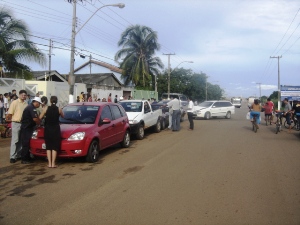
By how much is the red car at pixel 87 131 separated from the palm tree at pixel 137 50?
33234mm

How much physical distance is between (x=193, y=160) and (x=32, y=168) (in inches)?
163

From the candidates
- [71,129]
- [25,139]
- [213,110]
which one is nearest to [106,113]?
[71,129]

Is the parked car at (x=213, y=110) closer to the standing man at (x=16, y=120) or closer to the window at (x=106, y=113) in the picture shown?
the window at (x=106, y=113)

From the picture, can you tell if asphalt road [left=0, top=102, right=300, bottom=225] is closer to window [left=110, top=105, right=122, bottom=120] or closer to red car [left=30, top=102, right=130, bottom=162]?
red car [left=30, top=102, right=130, bottom=162]

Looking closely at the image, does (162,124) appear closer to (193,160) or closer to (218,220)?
(193,160)

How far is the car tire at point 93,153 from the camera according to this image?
8797mm

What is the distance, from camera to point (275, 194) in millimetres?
6129

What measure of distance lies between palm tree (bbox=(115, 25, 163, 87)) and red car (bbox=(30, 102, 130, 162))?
3323 cm

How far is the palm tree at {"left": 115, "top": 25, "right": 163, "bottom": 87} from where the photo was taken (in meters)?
44.1

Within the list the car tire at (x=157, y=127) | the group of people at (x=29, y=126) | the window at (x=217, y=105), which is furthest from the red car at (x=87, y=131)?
the window at (x=217, y=105)

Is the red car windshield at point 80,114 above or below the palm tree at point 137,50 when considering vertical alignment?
below

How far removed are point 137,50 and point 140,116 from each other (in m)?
31.8

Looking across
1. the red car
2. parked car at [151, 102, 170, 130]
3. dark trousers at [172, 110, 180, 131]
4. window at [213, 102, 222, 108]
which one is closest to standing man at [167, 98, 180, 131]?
dark trousers at [172, 110, 180, 131]

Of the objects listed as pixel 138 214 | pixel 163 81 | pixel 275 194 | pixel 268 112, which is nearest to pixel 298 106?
pixel 268 112
